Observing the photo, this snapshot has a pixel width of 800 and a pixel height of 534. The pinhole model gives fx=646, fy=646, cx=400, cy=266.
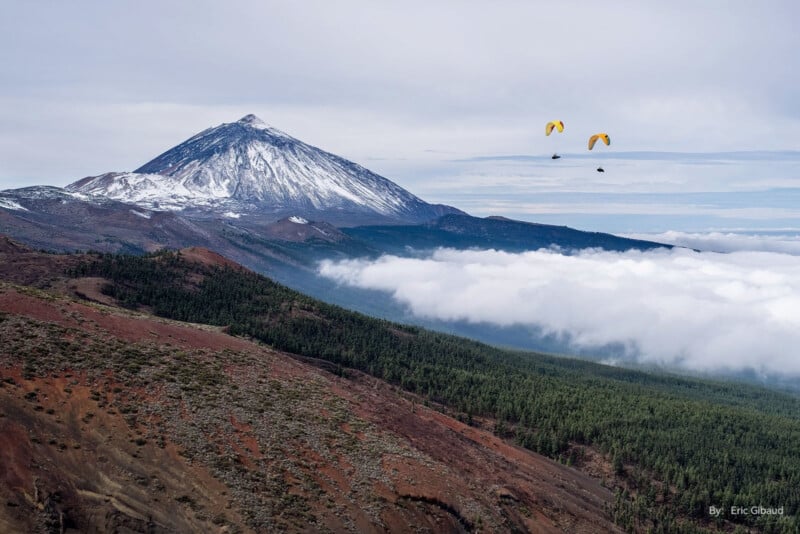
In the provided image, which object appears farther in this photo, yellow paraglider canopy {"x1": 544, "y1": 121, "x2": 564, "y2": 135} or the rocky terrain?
yellow paraglider canopy {"x1": 544, "y1": 121, "x2": 564, "y2": 135}

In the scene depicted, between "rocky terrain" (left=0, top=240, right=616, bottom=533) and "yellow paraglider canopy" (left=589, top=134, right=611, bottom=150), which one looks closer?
"rocky terrain" (left=0, top=240, right=616, bottom=533)

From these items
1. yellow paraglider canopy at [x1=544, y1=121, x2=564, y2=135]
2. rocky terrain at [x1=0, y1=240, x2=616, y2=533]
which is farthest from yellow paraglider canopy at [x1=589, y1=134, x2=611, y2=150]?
rocky terrain at [x1=0, y1=240, x2=616, y2=533]

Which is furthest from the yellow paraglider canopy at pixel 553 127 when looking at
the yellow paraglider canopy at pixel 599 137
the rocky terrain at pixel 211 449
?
the rocky terrain at pixel 211 449

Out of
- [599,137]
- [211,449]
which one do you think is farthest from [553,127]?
[211,449]

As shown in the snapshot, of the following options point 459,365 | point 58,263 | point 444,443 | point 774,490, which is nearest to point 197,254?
point 58,263

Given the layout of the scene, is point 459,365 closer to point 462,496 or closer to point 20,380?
point 462,496

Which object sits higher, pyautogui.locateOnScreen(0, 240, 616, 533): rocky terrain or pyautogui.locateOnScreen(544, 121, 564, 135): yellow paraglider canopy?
pyautogui.locateOnScreen(544, 121, 564, 135): yellow paraglider canopy

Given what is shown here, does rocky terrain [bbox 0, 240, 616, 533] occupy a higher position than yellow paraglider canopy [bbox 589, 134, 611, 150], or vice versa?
yellow paraglider canopy [bbox 589, 134, 611, 150]

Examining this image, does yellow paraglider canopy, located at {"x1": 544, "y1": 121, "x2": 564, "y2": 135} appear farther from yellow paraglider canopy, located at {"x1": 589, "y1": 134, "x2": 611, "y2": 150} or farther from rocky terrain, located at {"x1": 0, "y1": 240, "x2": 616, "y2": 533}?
rocky terrain, located at {"x1": 0, "y1": 240, "x2": 616, "y2": 533}
